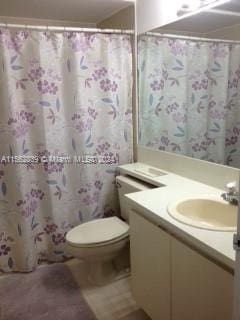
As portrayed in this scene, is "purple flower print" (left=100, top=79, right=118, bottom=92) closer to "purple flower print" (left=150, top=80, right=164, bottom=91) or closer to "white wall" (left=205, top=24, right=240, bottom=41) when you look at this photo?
"purple flower print" (left=150, top=80, right=164, bottom=91)

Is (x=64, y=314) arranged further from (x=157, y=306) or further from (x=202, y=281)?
(x=202, y=281)

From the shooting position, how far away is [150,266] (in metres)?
1.52

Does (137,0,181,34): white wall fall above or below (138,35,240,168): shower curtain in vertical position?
above

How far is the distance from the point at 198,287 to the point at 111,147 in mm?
1382

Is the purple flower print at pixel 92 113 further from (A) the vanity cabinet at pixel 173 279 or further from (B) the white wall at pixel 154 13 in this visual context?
(A) the vanity cabinet at pixel 173 279

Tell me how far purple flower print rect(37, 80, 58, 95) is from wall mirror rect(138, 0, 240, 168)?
Answer: 2.26ft

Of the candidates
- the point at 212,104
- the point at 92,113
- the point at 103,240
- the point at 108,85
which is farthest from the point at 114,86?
the point at 103,240

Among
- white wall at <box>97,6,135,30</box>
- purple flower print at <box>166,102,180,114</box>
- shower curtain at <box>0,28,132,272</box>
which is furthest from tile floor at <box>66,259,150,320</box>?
white wall at <box>97,6,135,30</box>

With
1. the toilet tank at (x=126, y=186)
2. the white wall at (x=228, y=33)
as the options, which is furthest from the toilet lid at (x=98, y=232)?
the white wall at (x=228, y=33)

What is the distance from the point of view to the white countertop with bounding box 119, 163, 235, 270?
1.08 meters

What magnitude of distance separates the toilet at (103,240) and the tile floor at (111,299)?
7 centimetres

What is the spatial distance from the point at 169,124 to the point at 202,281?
127 centimetres

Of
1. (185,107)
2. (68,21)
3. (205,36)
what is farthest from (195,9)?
(68,21)

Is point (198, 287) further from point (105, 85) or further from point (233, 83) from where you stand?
point (105, 85)
